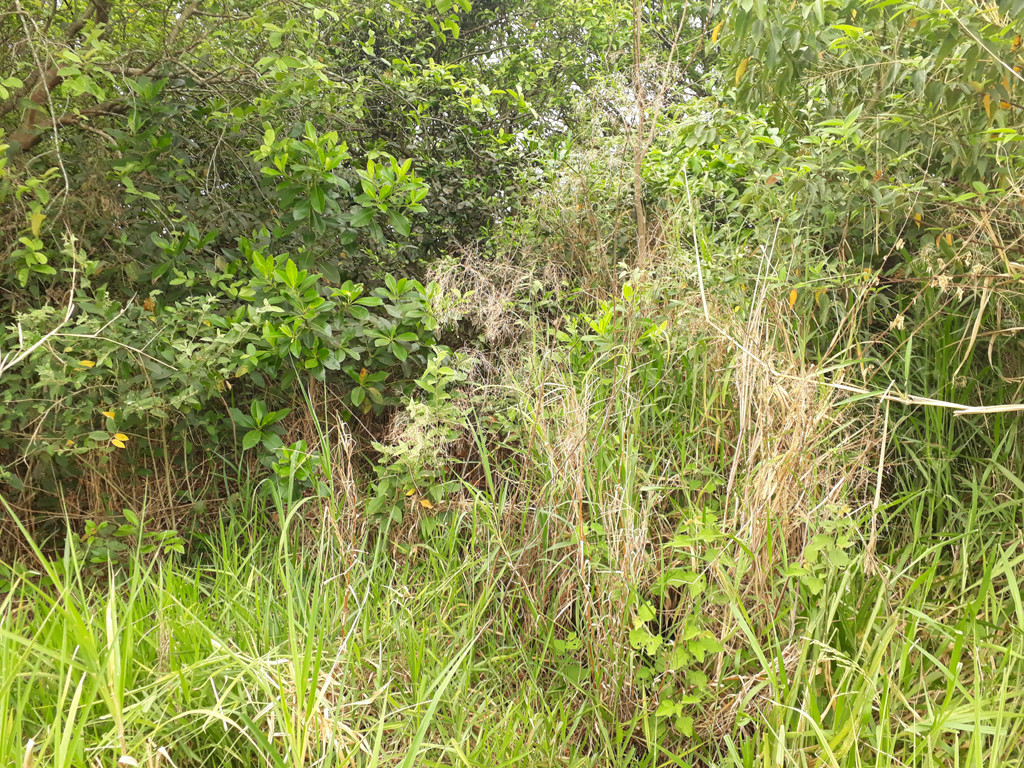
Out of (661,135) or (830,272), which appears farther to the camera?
(661,135)

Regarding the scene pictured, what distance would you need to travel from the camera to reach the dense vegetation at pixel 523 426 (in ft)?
5.60

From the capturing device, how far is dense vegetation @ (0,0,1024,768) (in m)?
1.71

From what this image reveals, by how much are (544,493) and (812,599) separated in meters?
0.83

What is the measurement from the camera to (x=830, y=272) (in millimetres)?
2512

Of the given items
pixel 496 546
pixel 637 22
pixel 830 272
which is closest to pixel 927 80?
pixel 830 272

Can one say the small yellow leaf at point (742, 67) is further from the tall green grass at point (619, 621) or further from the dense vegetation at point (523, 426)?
the tall green grass at point (619, 621)

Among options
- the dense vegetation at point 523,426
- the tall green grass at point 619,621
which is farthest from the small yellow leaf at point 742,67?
the tall green grass at point 619,621

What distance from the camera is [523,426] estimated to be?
2.50 meters

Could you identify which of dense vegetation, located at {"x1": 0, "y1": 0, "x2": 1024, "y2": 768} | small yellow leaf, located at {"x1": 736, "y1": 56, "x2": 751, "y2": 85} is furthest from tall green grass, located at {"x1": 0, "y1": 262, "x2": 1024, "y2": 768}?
small yellow leaf, located at {"x1": 736, "y1": 56, "x2": 751, "y2": 85}

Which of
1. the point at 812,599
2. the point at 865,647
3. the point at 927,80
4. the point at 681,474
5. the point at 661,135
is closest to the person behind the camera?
the point at 865,647

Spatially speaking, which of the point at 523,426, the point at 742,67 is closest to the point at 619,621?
the point at 523,426

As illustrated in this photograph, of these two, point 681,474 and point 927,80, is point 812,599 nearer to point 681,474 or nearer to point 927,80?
point 681,474

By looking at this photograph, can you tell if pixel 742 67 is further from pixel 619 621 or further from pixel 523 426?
pixel 619 621

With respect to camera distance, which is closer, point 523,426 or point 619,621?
point 619,621
